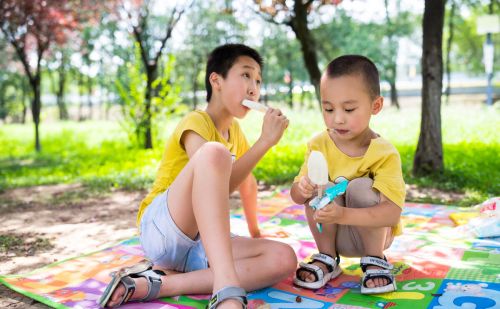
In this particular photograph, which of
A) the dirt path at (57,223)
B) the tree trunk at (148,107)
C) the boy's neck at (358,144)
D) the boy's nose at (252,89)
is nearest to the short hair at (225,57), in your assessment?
the boy's nose at (252,89)

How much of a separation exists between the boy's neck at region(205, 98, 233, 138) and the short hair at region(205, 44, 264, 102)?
97 millimetres

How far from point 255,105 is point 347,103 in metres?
0.38

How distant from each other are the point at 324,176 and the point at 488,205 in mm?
1539

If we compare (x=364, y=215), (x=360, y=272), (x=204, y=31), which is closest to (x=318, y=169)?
(x=364, y=215)

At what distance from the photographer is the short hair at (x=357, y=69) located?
1.84 m

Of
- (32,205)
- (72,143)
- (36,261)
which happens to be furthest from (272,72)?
(36,261)

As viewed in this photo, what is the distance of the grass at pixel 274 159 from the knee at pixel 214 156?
93.6 inches

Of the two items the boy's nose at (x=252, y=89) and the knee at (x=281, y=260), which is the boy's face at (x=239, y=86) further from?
the knee at (x=281, y=260)

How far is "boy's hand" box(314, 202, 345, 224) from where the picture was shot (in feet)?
5.50

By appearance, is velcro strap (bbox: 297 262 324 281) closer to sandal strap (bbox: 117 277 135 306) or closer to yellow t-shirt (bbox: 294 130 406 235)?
yellow t-shirt (bbox: 294 130 406 235)

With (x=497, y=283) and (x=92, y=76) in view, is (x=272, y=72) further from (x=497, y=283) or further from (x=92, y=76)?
(x=497, y=283)

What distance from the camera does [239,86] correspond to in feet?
6.96

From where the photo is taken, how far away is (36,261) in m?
2.49

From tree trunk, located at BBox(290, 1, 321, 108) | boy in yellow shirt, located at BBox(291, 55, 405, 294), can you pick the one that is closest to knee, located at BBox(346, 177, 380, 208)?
boy in yellow shirt, located at BBox(291, 55, 405, 294)
